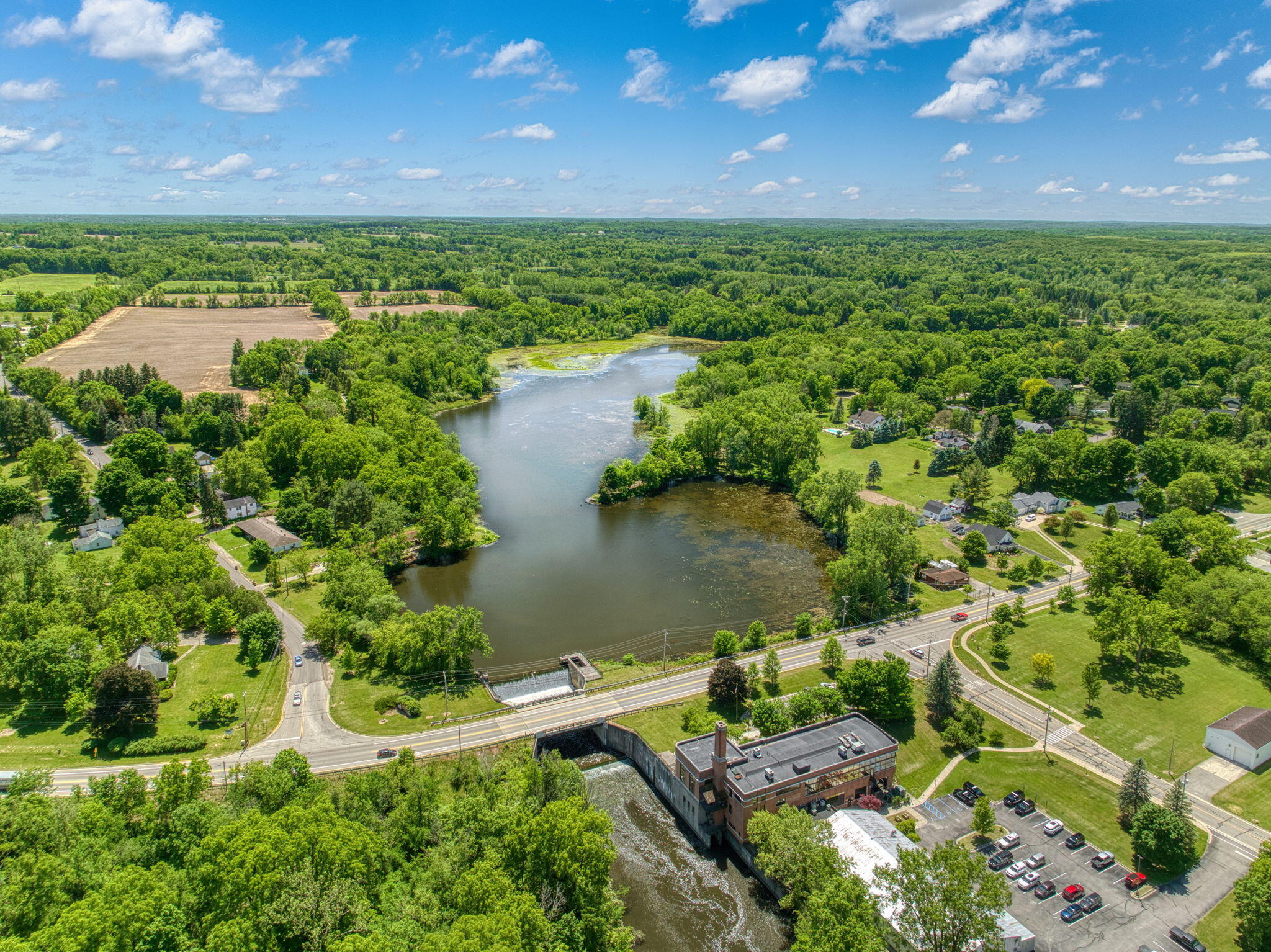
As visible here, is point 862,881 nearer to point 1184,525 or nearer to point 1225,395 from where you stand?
point 1184,525

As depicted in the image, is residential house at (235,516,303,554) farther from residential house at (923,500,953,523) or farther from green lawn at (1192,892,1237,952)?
green lawn at (1192,892,1237,952)

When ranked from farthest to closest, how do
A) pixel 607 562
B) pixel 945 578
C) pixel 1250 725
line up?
pixel 607 562 → pixel 945 578 → pixel 1250 725

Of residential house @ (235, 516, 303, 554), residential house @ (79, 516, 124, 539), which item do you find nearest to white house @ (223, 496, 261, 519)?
residential house @ (235, 516, 303, 554)

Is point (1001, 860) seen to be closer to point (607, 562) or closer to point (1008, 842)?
point (1008, 842)

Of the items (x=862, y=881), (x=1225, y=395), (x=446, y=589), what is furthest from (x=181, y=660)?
(x=1225, y=395)

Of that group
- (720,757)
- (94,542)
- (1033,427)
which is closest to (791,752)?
(720,757)

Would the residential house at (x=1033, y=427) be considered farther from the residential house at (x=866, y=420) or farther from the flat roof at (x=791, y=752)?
the flat roof at (x=791, y=752)

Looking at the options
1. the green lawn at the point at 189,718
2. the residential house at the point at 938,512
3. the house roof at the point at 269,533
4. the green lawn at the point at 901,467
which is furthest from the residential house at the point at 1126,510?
the house roof at the point at 269,533
